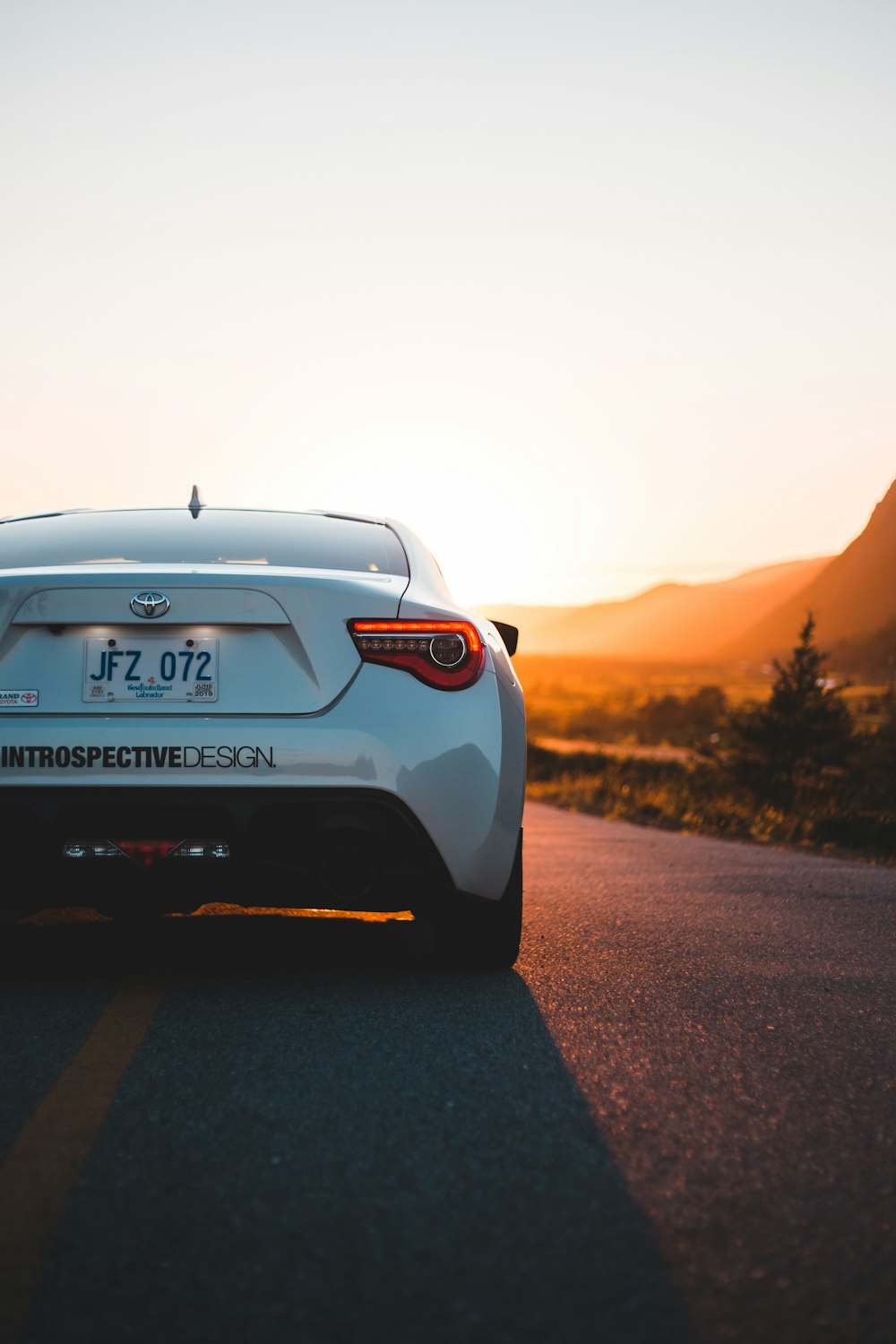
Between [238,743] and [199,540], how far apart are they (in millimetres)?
975

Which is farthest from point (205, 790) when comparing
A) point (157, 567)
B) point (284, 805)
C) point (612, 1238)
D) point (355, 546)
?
point (612, 1238)

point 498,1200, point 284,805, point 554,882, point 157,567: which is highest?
point 157,567

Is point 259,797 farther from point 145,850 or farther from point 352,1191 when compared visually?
point 352,1191

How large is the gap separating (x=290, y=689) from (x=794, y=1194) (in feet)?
6.68

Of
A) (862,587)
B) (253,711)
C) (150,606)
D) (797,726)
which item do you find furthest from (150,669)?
(862,587)

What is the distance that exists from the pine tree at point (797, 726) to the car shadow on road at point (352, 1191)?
54.3m

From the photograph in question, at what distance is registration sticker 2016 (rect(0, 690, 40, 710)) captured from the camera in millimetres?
3666

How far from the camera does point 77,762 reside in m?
3.64

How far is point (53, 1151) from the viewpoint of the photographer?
2.52 meters

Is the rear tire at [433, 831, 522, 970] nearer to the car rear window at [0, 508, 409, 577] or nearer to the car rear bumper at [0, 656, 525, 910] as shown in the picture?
the car rear bumper at [0, 656, 525, 910]

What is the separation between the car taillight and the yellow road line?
4.22 ft

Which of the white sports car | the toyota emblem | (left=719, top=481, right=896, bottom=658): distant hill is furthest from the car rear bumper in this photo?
(left=719, top=481, right=896, bottom=658): distant hill

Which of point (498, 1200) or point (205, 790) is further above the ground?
point (205, 790)

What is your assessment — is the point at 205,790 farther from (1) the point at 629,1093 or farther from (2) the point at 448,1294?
(2) the point at 448,1294
